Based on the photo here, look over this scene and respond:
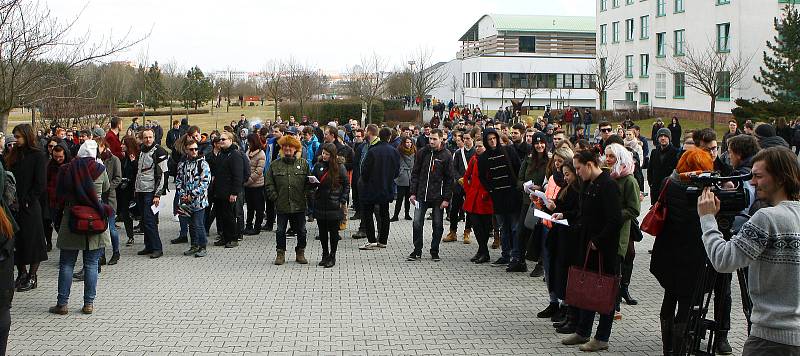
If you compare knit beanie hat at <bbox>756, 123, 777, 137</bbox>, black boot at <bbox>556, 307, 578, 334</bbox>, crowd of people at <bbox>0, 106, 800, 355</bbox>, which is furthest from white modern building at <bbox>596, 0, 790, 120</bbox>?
black boot at <bbox>556, 307, 578, 334</bbox>

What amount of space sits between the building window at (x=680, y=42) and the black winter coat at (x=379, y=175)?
A: 158ft

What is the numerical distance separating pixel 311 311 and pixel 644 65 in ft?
198

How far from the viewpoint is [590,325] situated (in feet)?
24.9

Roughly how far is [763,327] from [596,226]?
3033mm

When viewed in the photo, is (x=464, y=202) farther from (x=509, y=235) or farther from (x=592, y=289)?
(x=592, y=289)

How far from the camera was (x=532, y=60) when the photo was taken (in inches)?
3356

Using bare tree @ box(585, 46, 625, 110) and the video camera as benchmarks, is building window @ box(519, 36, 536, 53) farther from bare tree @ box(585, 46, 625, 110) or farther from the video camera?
the video camera

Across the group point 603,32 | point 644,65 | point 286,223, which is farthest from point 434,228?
point 603,32

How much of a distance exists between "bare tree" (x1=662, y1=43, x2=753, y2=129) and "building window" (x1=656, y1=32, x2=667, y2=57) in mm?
7659

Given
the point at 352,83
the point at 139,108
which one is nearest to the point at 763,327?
the point at 352,83

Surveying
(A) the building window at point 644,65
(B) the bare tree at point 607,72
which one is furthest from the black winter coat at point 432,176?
(A) the building window at point 644,65

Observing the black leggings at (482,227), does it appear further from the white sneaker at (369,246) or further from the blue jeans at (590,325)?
the blue jeans at (590,325)

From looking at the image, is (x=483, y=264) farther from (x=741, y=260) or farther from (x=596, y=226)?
(x=741, y=260)

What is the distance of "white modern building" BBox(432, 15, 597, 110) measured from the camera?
8456 centimetres
